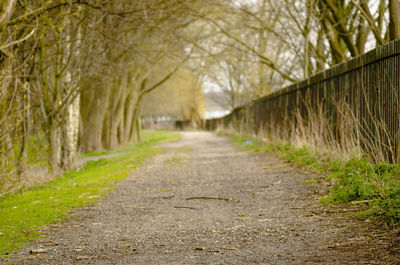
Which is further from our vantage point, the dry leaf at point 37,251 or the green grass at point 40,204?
the green grass at point 40,204

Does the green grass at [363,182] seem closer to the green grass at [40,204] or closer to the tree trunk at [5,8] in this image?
the green grass at [40,204]

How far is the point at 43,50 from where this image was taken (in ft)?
33.1

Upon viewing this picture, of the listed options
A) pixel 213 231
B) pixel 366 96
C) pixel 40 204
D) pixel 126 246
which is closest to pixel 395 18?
pixel 366 96

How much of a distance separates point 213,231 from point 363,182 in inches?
80.4

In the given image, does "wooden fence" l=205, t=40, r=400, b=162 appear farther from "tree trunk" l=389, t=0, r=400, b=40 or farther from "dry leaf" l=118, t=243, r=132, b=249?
"dry leaf" l=118, t=243, r=132, b=249

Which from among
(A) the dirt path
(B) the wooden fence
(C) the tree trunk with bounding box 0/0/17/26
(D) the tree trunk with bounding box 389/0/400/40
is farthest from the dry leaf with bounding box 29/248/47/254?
(D) the tree trunk with bounding box 389/0/400/40

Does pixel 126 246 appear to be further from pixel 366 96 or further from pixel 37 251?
pixel 366 96

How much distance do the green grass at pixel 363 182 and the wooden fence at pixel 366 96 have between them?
1.03ft

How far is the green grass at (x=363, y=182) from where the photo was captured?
13.2ft

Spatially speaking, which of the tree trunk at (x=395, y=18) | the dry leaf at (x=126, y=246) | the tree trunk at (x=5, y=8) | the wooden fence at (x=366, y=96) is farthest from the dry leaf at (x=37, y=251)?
the tree trunk at (x=395, y=18)

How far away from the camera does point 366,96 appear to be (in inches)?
275

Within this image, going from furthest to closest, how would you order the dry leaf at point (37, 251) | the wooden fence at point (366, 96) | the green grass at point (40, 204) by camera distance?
the wooden fence at point (366, 96)
the green grass at point (40, 204)
the dry leaf at point (37, 251)

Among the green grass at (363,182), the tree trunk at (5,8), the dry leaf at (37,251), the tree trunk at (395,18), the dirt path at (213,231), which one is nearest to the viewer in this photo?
the dirt path at (213,231)

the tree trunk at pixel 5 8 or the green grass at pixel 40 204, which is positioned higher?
the tree trunk at pixel 5 8
